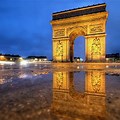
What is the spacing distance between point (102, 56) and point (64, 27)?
773cm

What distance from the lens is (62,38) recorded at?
89.0 feet

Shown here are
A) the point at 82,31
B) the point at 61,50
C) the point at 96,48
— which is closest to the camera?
the point at 96,48

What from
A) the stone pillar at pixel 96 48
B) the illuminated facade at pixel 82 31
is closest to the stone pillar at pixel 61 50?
the illuminated facade at pixel 82 31

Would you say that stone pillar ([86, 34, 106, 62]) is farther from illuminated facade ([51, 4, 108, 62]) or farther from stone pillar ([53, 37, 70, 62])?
stone pillar ([53, 37, 70, 62])

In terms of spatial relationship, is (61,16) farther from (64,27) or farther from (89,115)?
(89,115)

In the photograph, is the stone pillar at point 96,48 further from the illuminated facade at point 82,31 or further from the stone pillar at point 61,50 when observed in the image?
Result: the stone pillar at point 61,50

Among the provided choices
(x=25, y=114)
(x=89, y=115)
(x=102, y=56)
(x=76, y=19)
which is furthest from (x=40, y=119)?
(x=76, y=19)

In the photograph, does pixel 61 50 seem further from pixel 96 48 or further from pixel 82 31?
pixel 96 48

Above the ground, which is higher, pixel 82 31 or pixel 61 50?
pixel 82 31

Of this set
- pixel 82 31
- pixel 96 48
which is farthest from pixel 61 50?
pixel 96 48

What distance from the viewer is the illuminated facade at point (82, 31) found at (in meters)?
24.2

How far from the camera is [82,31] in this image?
26.7 meters

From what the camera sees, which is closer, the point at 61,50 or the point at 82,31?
the point at 82,31

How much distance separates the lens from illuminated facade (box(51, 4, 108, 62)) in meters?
24.2
